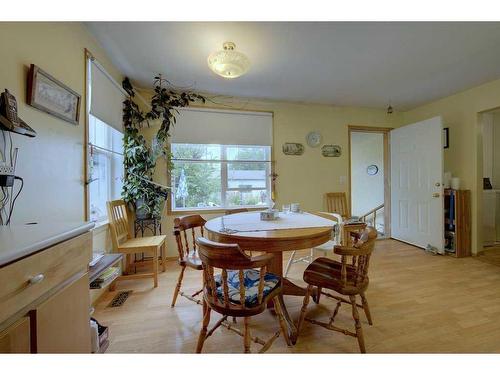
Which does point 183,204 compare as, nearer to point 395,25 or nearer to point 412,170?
point 395,25

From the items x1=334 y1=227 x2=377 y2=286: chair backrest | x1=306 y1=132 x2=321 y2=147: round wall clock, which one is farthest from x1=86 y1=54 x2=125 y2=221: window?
x1=306 y1=132 x2=321 y2=147: round wall clock

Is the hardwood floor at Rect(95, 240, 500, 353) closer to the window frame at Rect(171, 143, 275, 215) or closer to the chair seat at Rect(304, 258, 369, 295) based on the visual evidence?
the chair seat at Rect(304, 258, 369, 295)

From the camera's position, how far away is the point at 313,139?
371cm

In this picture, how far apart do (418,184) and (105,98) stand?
4.47 metres

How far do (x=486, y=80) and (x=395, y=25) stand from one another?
222 cm

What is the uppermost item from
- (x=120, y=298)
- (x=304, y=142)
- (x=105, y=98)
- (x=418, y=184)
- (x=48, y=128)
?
(x=105, y=98)

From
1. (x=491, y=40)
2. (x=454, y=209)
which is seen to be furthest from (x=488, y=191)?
(x=491, y=40)

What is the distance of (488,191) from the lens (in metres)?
3.61

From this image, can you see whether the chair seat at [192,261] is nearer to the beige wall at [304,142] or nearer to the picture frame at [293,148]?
the beige wall at [304,142]

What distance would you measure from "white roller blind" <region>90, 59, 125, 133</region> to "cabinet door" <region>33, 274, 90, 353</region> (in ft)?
5.47

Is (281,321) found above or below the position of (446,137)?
below

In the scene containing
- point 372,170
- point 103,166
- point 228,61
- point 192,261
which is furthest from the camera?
point 372,170

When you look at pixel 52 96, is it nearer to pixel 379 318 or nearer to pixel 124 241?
pixel 124 241

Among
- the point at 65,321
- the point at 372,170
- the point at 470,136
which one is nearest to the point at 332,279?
the point at 65,321
